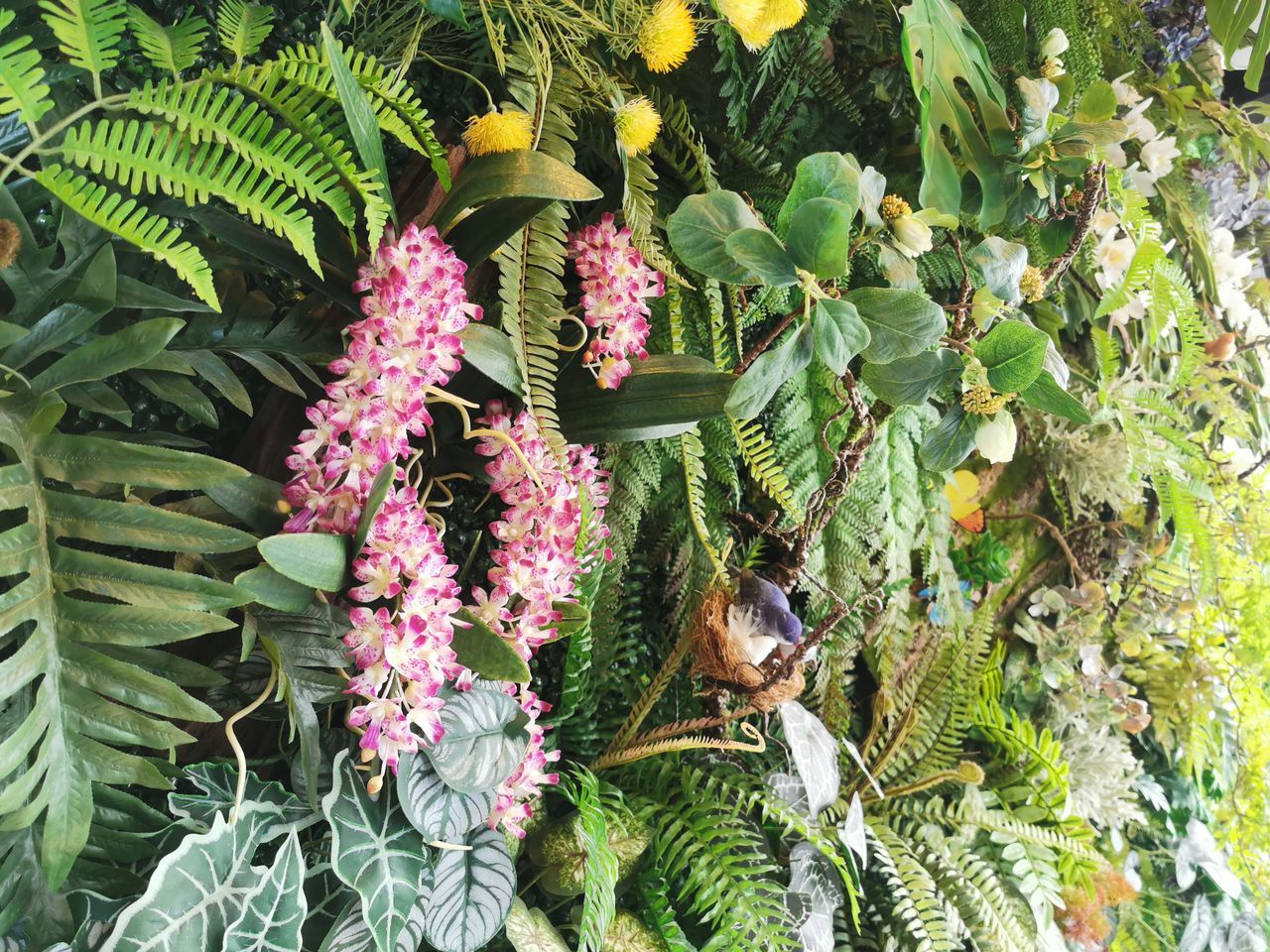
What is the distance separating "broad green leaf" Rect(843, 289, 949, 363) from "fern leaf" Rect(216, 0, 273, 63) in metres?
0.55

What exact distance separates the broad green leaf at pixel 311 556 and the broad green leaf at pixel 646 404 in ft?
0.90

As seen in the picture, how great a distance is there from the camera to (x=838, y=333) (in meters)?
0.74

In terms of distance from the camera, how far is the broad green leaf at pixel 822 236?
703 millimetres

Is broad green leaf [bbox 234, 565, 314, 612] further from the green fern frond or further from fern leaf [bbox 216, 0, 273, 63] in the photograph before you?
fern leaf [bbox 216, 0, 273, 63]

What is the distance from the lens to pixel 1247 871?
5.56 feet

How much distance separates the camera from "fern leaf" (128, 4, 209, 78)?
1.94ft

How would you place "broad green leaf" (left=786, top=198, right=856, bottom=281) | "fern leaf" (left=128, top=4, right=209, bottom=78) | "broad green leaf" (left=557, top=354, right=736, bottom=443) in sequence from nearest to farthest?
"fern leaf" (left=128, top=4, right=209, bottom=78), "broad green leaf" (left=786, top=198, right=856, bottom=281), "broad green leaf" (left=557, top=354, right=736, bottom=443)

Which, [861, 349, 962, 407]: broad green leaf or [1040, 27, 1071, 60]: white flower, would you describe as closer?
[861, 349, 962, 407]: broad green leaf

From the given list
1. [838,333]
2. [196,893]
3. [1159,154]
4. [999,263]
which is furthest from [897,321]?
[1159,154]

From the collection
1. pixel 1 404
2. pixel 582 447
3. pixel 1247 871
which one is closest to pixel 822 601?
pixel 582 447

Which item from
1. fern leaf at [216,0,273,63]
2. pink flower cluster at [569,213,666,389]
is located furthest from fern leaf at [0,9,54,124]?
pink flower cluster at [569,213,666,389]

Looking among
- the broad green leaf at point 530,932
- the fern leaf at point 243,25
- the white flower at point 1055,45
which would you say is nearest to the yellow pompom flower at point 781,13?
the fern leaf at point 243,25

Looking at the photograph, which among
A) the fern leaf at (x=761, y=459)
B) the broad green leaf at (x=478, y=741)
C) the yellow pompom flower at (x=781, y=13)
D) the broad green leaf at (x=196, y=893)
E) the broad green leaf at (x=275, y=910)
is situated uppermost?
the yellow pompom flower at (x=781, y=13)

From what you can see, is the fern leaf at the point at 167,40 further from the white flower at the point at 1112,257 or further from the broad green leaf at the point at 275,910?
the white flower at the point at 1112,257
